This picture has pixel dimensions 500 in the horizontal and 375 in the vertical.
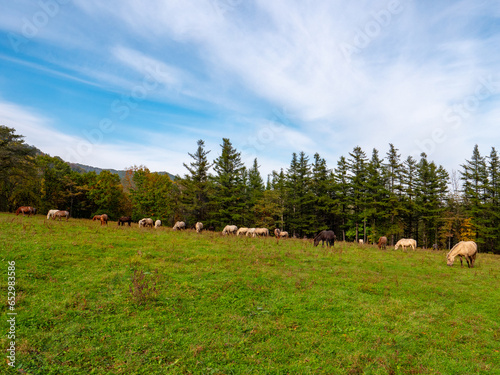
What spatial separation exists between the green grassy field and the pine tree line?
1203 inches

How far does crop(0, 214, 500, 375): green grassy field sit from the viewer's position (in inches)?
224

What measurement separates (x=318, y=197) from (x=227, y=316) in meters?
41.0

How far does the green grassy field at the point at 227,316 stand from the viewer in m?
5.68

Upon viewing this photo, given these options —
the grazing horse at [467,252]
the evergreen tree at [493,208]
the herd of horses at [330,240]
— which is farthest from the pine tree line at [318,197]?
the grazing horse at [467,252]

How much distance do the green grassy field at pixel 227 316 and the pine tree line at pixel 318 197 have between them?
3056 centimetres

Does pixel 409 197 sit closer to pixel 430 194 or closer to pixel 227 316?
pixel 430 194

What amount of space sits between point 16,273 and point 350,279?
13672mm

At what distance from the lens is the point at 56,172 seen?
47.4m

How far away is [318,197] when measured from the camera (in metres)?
46.2

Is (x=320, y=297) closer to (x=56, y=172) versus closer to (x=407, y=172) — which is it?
(x=407, y=172)

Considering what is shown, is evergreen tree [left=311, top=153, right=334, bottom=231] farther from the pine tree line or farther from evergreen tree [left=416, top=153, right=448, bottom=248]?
evergreen tree [left=416, top=153, right=448, bottom=248]

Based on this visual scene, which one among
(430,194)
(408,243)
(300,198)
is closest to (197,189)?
(300,198)

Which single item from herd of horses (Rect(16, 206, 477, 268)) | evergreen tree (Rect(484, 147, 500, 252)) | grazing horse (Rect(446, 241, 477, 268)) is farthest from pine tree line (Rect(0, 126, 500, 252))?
grazing horse (Rect(446, 241, 477, 268))

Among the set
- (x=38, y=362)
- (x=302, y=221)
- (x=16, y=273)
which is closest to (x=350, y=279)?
(x=38, y=362)
